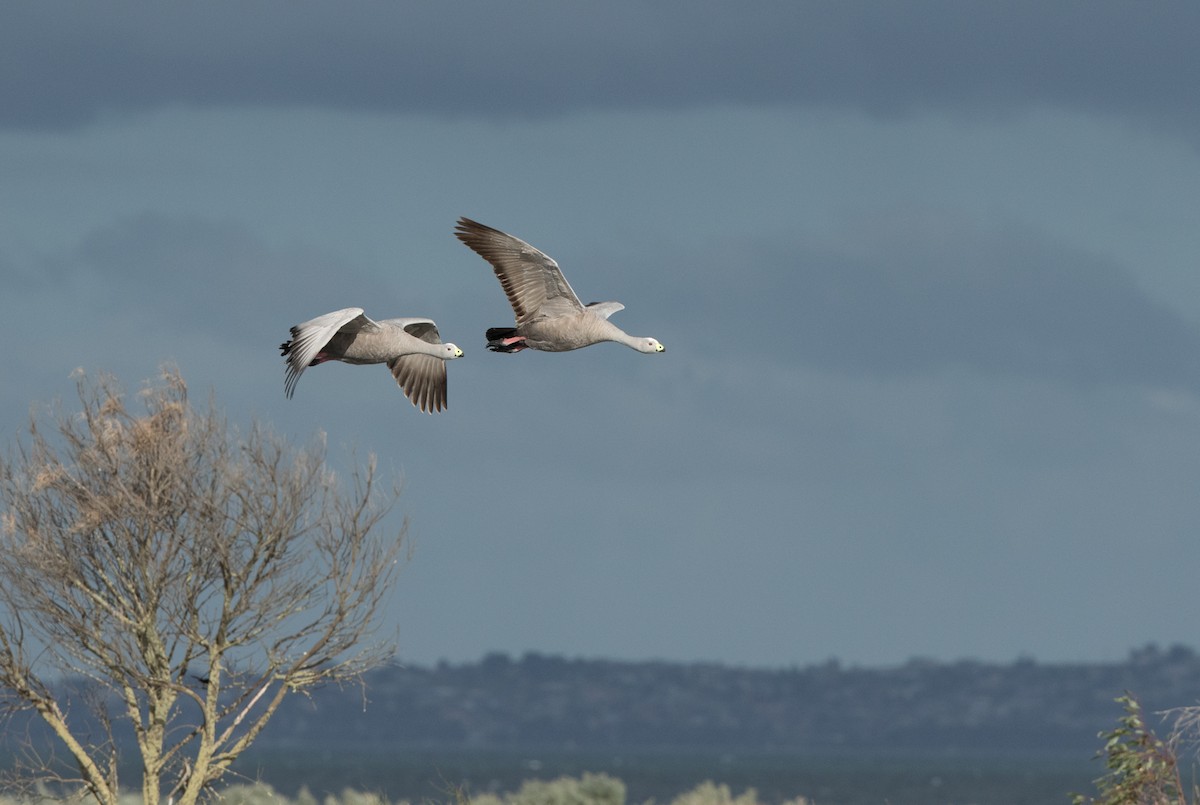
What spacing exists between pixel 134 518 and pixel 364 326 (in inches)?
233

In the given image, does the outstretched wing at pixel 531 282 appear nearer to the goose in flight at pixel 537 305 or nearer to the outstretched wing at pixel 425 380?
the goose in flight at pixel 537 305

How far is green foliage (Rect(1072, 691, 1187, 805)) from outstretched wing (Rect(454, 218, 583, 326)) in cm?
665

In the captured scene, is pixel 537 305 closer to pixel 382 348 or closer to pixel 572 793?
pixel 382 348

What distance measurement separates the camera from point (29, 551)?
22.9m

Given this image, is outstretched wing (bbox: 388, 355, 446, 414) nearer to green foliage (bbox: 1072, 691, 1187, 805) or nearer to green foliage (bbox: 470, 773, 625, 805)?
green foliage (bbox: 1072, 691, 1187, 805)

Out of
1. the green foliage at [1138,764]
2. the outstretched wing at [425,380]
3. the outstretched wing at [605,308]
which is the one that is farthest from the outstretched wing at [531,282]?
the green foliage at [1138,764]

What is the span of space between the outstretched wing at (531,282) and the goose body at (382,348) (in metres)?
1.25

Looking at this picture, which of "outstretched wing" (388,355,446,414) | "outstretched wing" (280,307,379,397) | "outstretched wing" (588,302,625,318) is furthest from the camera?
"outstretched wing" (388,355,446,414)

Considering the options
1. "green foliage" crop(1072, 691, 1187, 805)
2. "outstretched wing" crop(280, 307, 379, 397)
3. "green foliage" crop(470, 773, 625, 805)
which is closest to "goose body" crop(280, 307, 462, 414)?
"outstretched wing" crop(280, 307, 379, 397)

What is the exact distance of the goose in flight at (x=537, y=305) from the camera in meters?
17.4

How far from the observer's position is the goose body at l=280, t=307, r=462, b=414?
16.5 meters

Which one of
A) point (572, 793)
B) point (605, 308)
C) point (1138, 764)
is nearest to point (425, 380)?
point (605, 308)

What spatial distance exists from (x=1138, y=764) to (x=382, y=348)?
8.68 metres

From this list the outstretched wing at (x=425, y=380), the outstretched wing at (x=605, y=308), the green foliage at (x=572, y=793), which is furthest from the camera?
the green foliage at (x=572, y=793)
